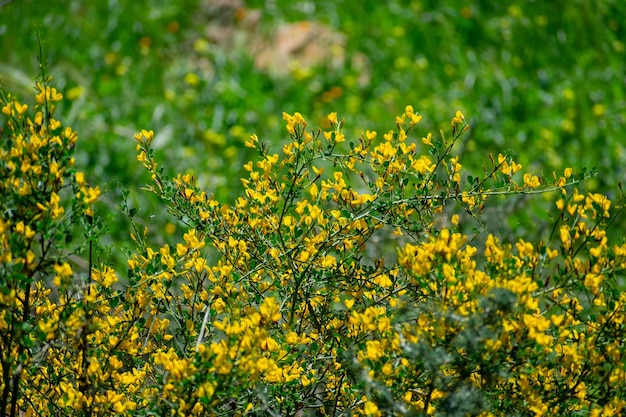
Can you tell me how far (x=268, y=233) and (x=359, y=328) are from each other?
1.26ft

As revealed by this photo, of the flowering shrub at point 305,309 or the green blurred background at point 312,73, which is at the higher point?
the green blurred background at point 312,73

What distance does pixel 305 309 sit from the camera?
2309mm

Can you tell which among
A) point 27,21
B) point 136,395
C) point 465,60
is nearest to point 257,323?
point 136,395

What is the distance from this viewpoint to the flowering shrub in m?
1.92

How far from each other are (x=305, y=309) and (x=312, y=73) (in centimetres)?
483

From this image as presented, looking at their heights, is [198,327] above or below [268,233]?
below

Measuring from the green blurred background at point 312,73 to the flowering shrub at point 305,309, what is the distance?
324cm

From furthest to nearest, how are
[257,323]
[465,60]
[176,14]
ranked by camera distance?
[176,14] < [465,60] < [257,323]

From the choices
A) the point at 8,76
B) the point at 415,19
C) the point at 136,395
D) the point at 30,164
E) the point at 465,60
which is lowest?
the point at 136,395

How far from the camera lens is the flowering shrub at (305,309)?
192 cm

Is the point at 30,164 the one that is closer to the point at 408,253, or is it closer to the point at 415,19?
the point at 408,253

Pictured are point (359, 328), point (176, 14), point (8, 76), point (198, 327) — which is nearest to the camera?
point (359, 328)

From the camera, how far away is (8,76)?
484 cm

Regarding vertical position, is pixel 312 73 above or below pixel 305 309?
above
